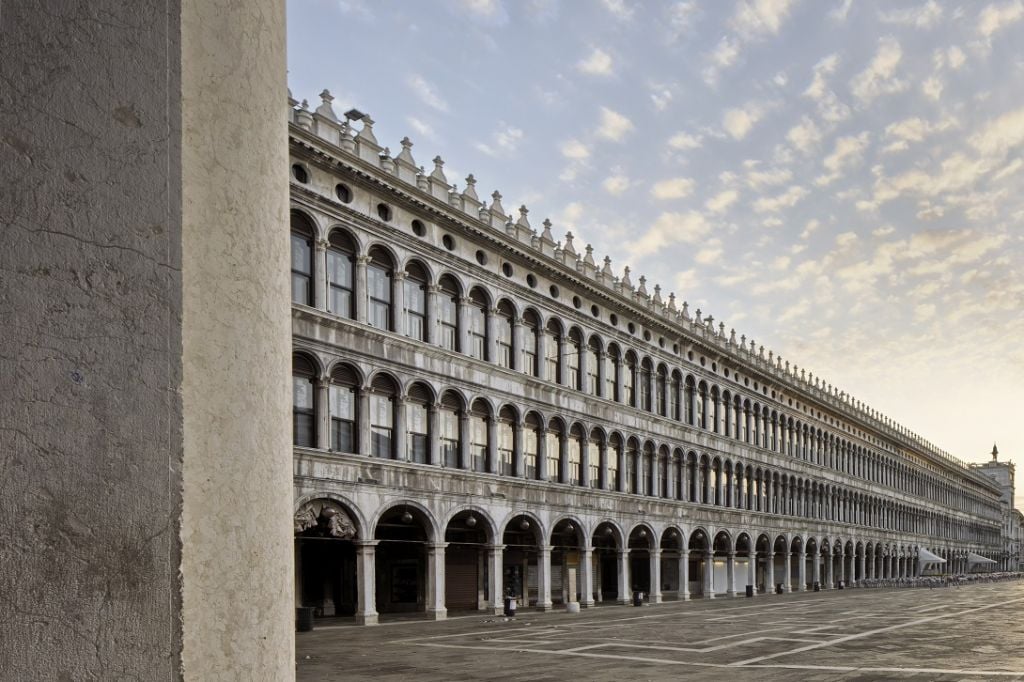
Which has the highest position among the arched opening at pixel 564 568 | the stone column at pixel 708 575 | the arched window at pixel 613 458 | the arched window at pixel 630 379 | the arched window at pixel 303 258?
the arched window at pixel 303 258

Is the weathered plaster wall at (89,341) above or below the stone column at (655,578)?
above

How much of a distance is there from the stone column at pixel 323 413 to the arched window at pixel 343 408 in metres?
0.32

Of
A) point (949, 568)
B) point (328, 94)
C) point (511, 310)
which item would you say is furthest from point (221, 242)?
point (949, 568)

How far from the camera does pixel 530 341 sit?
39.8m

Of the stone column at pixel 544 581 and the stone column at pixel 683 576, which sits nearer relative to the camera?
the stone column at pixel 544 581

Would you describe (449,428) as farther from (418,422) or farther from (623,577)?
(623,577)

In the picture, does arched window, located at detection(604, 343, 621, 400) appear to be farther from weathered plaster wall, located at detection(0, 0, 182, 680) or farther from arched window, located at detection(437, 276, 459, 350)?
weathered plaster wall, located at detection(0, 0, 182, 680)

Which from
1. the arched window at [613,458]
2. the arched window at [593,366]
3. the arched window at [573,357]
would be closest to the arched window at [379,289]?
the arched window at [573,357]

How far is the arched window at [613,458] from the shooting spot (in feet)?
145

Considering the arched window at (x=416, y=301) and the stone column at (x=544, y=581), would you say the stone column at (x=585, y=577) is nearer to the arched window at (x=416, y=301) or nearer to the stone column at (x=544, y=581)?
the stone column at (x=544, y=581)

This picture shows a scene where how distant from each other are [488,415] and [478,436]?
3.10 feet

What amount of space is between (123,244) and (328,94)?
98.3 feet

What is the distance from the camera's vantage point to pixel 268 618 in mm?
2141

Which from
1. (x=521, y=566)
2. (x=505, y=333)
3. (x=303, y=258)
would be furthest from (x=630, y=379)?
(x=303, y=258)
